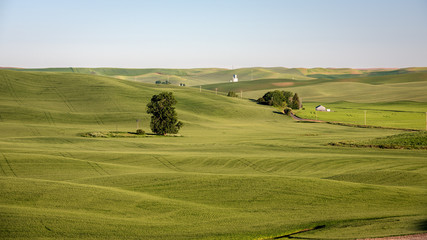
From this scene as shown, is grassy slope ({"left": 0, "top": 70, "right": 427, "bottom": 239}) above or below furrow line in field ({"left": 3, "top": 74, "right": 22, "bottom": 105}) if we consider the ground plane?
below

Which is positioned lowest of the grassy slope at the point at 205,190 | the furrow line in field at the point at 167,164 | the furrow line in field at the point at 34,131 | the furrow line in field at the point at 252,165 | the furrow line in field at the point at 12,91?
the furrow line in field at the point at 34,131

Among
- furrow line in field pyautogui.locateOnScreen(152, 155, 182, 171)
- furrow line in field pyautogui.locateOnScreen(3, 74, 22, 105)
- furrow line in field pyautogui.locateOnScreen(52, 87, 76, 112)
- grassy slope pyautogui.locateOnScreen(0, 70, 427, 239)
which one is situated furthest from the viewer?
furrow line in field pyautogui.locateOnScreen(3, 74, 22, 105)

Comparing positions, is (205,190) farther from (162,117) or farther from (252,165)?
(162,117)

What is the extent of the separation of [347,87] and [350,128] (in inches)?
4269

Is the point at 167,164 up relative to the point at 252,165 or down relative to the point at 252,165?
down

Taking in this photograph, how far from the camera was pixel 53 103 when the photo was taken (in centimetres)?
11331

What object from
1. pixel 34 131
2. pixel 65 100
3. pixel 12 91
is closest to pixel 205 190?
pixel 34 131

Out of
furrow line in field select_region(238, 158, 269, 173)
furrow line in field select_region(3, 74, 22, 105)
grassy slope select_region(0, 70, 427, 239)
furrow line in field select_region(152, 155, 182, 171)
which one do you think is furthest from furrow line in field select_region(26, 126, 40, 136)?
furrow line in field select_region(238, 158, 269, 173)

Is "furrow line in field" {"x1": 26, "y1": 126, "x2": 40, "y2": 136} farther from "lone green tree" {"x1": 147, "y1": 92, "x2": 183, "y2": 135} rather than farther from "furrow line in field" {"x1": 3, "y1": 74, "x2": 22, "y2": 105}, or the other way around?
"furrow line in field" {"x1": 3, "y1": 74, "x2": 22, "y2": 105}

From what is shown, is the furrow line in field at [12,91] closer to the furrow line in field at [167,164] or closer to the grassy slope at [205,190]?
the grassy slope at [205,190]

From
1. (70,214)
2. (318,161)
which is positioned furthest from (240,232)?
(318,161)

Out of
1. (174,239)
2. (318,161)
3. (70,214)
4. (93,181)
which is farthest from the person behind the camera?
(318,161)

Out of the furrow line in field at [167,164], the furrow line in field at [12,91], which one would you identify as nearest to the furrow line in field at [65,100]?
the furrow line in field at [12,91]

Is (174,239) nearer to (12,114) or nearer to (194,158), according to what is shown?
(194,158)
